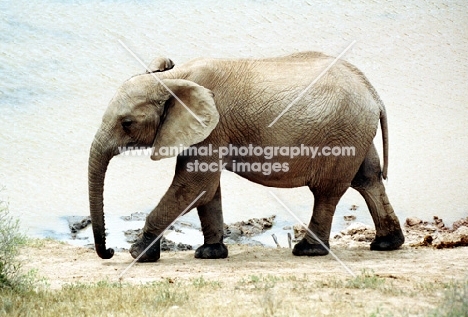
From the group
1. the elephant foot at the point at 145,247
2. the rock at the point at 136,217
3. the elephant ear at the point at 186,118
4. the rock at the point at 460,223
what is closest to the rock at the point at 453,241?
the rock at the point at 460,223

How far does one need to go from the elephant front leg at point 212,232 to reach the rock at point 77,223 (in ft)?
17.5

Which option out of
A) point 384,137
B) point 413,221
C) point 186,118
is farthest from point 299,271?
point 413,221

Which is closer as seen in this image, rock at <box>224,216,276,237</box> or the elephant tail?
the elephant tail

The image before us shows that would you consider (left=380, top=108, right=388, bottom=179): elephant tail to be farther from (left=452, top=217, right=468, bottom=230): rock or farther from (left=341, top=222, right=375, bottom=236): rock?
(left=452, top=217, right=468, bottom=230): rock

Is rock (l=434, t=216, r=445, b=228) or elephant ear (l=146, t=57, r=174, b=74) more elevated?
elephant ear (l=146, t=57, r=174, b=74)

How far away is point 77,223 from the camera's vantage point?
1606 centimetres

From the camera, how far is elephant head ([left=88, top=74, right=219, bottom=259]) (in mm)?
10391

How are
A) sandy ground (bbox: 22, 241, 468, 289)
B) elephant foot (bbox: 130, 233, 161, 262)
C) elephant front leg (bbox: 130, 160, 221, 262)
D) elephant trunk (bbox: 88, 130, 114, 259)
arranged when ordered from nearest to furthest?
sandy ground (bbox: 22, 241, 468, 289) → elephant trunk (bbox: 88, 130, 114, 259) → elephant front leg (bbox: 130, 160, 221, 262) → elephant foot (bbox: 130, 233, 161, 262)

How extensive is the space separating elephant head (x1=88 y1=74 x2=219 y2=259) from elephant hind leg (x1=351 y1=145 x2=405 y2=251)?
10.1 ft

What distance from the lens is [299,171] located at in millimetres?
11094

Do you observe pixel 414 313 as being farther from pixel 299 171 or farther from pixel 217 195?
pixel 217 195

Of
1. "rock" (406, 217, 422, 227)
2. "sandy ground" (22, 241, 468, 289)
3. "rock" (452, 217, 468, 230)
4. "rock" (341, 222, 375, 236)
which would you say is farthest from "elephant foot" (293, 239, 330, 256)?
"rock" (452, 217, 468, 230)

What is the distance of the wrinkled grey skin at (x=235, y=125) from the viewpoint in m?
10.4

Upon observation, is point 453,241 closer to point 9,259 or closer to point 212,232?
point 212,232
